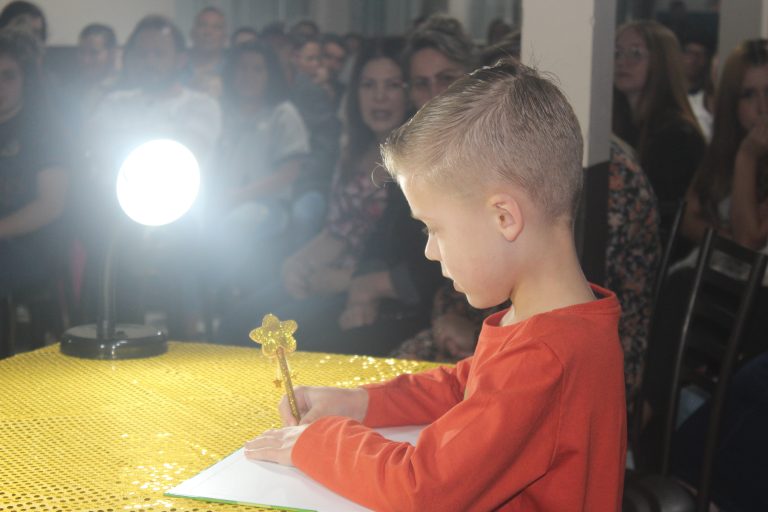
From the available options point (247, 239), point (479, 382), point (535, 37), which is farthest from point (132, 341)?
point (247, 239)

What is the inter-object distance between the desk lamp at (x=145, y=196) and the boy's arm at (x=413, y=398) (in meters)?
0.53

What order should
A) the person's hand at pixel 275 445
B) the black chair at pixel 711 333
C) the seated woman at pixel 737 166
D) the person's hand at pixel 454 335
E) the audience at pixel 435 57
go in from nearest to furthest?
the person's hand at pixel 275 445 → the black chair at pixel 711 333 → the person's hand at pixel 454 335 → the audience at pixel 435 57 → the seated woman at pixel 737 166

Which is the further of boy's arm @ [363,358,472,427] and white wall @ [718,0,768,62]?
white wall @ [718,0,768,62]

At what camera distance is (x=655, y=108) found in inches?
136

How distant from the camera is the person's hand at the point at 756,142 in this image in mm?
3398

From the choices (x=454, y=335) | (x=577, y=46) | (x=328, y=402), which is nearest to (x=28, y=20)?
(x=454, y=335)

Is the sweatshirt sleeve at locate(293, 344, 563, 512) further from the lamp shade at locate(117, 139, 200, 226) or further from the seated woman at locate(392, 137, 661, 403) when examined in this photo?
the seated woman at locate(392, 137, 661, 403)

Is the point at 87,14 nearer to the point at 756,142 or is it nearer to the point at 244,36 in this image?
the point at 244,36

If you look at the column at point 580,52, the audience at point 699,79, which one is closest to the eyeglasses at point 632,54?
the audience at point 699,79

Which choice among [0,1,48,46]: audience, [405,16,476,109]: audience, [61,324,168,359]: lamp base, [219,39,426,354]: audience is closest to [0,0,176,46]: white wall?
[0,1,48,46]: audience

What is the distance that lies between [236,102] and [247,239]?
0.48 m

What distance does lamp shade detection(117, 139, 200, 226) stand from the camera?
156cm

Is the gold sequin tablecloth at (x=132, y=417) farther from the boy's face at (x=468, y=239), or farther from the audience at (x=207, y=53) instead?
the audience at (x=207, y=53)

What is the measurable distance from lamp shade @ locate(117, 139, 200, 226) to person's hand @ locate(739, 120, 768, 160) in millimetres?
2419
